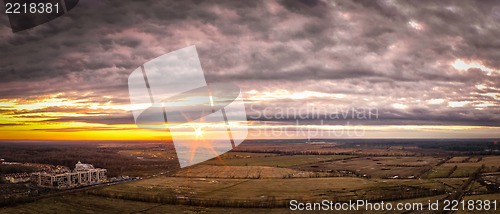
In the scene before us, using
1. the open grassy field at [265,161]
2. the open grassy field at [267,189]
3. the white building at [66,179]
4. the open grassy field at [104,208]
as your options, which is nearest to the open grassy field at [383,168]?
the open grassy field at [265,161]

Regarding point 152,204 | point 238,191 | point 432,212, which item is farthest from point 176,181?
point 432,212

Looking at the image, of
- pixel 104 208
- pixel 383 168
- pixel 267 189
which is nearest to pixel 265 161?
pixel 383 168

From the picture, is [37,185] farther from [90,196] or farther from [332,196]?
[332,196]

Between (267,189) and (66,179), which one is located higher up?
(66,179)

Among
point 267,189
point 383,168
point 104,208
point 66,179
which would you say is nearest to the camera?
point 104,208

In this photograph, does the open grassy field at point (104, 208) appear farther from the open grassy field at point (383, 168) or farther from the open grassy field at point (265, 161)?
the open grassy field at point (265, 161)

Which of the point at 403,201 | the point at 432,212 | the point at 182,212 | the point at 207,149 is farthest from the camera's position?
the point at 207,149

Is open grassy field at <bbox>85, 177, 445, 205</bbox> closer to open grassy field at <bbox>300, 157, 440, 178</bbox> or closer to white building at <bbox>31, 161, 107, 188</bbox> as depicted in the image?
white building at <bbox>31, 161, 107, 188</bbox>

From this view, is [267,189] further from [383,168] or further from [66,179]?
[383,168]

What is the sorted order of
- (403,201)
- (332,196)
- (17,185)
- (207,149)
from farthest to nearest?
1. (207,149)
2. (17,185)
3. (332,196)
4. (403,201)

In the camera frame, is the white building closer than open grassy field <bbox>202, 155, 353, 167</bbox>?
Yes

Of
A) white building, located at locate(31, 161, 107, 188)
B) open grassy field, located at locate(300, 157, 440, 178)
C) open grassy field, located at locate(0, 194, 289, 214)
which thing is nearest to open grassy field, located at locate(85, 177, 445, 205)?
open grassy field, located at locate(0, 194, 289, 214)
